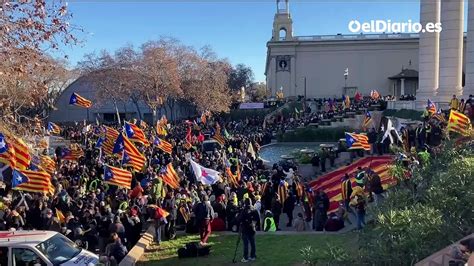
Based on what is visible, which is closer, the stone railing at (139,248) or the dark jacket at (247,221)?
the stone railing at (139,248)

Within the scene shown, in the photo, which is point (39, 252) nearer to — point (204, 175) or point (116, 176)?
point (116, 176)

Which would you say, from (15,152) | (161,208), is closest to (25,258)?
(161,208)

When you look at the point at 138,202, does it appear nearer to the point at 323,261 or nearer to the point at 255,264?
the point at 255,264

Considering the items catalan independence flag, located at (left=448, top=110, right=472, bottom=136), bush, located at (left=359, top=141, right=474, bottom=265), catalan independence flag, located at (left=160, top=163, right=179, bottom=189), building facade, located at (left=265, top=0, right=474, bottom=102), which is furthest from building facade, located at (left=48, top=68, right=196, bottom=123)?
bush, located at (left=359, top=141, right=474, bottom=265)

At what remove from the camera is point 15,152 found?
52.1 ft

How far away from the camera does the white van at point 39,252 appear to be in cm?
1023

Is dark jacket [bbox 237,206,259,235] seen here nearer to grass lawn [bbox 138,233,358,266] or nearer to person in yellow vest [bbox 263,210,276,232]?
grass lawn [bbox 138,233,358,266]

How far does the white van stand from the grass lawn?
8.15ft

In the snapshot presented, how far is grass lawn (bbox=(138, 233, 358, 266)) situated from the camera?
12.3 meters

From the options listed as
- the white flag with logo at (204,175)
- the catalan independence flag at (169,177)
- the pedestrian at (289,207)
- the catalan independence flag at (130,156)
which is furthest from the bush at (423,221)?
the catalan independence flag at (130,156)

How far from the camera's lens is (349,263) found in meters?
7.36

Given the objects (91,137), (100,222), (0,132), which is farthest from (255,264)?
(91,137)

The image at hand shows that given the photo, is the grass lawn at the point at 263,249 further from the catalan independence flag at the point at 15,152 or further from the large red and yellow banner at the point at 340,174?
the large red and yellow banner at the point at 340,174

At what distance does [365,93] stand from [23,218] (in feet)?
240
